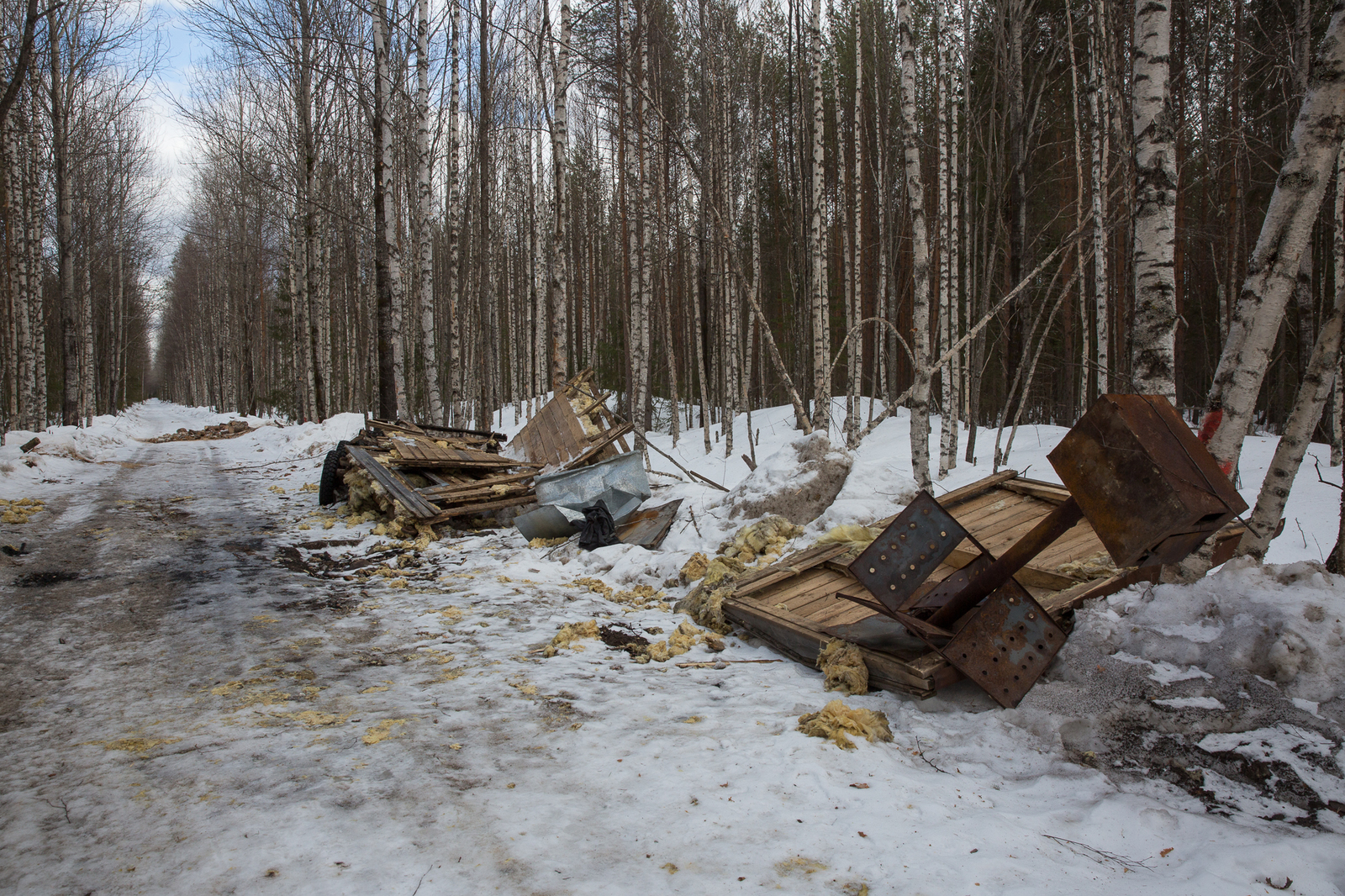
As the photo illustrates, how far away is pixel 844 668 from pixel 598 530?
3.66 meters

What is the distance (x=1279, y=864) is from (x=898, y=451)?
34.5ft

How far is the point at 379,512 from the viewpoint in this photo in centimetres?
830

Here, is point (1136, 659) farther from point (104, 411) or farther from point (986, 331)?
point (104, 411)

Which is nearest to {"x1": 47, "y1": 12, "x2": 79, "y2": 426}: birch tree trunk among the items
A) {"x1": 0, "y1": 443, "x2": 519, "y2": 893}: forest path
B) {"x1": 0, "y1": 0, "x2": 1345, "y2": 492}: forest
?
{"x1": 0, "y1": 0, "x2": 1345, "y2": 492}: forest

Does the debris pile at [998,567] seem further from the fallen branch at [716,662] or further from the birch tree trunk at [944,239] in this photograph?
the birch tree trunk at [944,239]

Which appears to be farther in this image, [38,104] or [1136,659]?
[38,104]

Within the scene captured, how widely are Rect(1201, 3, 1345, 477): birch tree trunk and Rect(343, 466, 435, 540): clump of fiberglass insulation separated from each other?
6691 mm

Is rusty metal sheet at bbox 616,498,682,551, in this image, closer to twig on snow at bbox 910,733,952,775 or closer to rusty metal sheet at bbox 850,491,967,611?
rusty metal sheet at bbox 850,491,967,611

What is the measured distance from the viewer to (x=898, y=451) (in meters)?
12.1

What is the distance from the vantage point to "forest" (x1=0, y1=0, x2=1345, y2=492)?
23.4ft

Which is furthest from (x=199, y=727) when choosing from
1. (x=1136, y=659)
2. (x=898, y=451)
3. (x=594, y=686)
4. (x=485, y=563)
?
(x=898, y=451)

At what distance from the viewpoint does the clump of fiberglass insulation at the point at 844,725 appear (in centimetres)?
286

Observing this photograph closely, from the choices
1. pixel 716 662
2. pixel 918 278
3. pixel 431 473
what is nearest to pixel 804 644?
pixel 716 662

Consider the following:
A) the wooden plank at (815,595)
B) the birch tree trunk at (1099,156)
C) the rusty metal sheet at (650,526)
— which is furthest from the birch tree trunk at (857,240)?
the wooden plank at (815,595)
